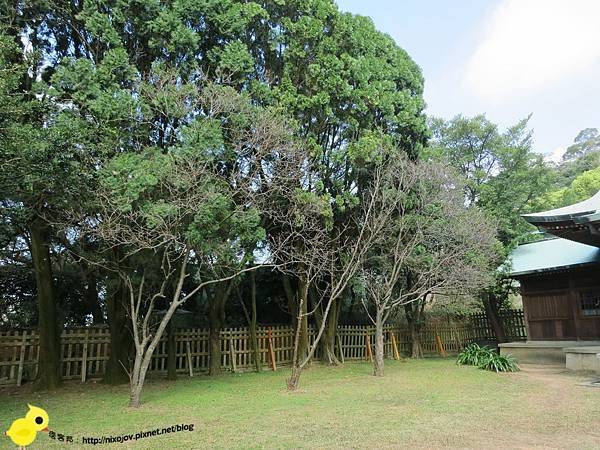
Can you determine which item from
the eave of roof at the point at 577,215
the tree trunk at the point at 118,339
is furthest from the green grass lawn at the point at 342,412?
the eave of roof at the point at 577,215

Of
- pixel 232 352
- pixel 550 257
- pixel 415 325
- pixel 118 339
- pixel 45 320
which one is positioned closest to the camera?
pixel 45 320

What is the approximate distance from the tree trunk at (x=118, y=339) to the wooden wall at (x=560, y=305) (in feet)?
43.9

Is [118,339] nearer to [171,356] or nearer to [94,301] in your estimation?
[171,356]

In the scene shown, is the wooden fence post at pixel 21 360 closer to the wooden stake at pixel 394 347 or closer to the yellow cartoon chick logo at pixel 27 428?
the yellow cartoon chick logo at pixel 27 428

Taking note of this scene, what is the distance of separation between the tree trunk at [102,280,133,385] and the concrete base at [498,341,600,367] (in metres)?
12.4

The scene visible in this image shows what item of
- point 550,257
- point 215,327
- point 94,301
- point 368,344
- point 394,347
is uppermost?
point 550,257

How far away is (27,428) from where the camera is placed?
2.61 metres

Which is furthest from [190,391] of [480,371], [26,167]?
[480,371]

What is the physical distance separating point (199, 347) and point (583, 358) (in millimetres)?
10553

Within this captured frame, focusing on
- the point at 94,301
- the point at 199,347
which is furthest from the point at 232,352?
the point at 94,301

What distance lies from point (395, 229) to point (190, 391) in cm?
675

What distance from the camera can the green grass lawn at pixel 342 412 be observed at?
545 centimetres

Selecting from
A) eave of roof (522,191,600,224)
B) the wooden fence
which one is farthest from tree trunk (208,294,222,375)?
eave of roof (522,191,600,224)

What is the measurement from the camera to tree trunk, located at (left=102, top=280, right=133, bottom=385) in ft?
37.1
